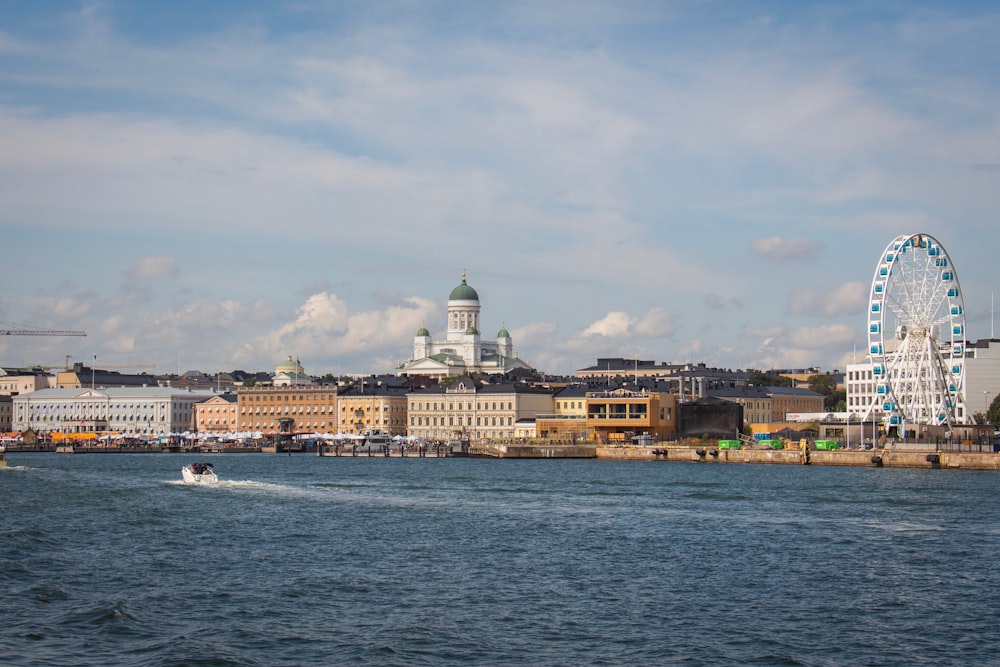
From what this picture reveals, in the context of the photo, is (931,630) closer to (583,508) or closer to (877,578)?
(877,578)

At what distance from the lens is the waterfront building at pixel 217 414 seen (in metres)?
168

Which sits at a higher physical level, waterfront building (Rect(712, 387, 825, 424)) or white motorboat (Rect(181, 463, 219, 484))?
waterfront building (Rect(712, 387, 825, 424))

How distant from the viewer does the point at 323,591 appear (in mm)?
29422

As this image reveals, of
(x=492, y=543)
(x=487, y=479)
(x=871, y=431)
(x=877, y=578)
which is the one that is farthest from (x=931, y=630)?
(x=871, y=431)

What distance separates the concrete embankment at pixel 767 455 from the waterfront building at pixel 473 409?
29597mm

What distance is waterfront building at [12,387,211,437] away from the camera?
175 metres

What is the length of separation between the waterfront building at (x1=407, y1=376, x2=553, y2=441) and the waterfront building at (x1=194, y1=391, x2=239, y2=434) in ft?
91.4

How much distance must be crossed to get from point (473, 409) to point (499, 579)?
11414cm

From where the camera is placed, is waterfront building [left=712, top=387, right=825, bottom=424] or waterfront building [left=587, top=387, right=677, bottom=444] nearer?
Result: waterfront building [left=587, top=387, right=677, bottom=444]

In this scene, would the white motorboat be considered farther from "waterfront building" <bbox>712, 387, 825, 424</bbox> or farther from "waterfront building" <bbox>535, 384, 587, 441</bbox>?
"waterfront building" <bbox>712, 387, 825, 424</bbox>

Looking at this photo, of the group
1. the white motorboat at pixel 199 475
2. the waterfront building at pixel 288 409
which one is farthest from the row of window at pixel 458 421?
the white motorboat at pixel 199 475

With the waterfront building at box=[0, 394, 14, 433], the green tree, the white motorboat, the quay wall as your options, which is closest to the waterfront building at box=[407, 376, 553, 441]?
the quay wall

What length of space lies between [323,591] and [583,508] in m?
22.1

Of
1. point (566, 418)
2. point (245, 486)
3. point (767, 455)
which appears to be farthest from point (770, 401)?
point (245, 486)
